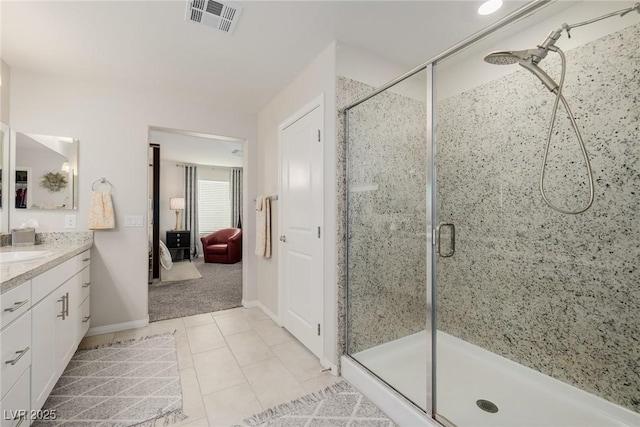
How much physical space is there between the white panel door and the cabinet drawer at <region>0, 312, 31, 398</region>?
1.67m

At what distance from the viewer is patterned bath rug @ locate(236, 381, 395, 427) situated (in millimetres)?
1576

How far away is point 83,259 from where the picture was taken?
7.82 ft

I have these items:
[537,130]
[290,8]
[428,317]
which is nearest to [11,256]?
[290,8]

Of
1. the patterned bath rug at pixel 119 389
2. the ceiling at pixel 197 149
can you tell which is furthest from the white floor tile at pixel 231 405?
the ceiling at pixel 197 149

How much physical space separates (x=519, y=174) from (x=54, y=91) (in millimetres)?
4073

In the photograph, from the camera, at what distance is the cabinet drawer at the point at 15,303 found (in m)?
1.13

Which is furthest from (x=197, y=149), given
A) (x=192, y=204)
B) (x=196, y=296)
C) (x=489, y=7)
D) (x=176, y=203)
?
(x=489, y=7)

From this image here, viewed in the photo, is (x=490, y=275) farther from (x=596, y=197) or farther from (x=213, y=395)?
(x=213, y=395)

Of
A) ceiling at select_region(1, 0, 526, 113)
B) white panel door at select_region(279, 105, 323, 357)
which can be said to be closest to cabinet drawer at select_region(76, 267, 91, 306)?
white panel door at select_region(279, 105, 323, 357)

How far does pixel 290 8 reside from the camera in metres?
1.76

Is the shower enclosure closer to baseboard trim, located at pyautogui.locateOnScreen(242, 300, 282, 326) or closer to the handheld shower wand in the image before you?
the handheld shower wand

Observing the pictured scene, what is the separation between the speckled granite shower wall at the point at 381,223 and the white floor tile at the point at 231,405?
2.54ft

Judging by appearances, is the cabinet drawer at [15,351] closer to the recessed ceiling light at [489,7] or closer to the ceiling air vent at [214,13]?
the ceiling air vent at [214,13]

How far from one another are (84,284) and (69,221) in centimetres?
66
